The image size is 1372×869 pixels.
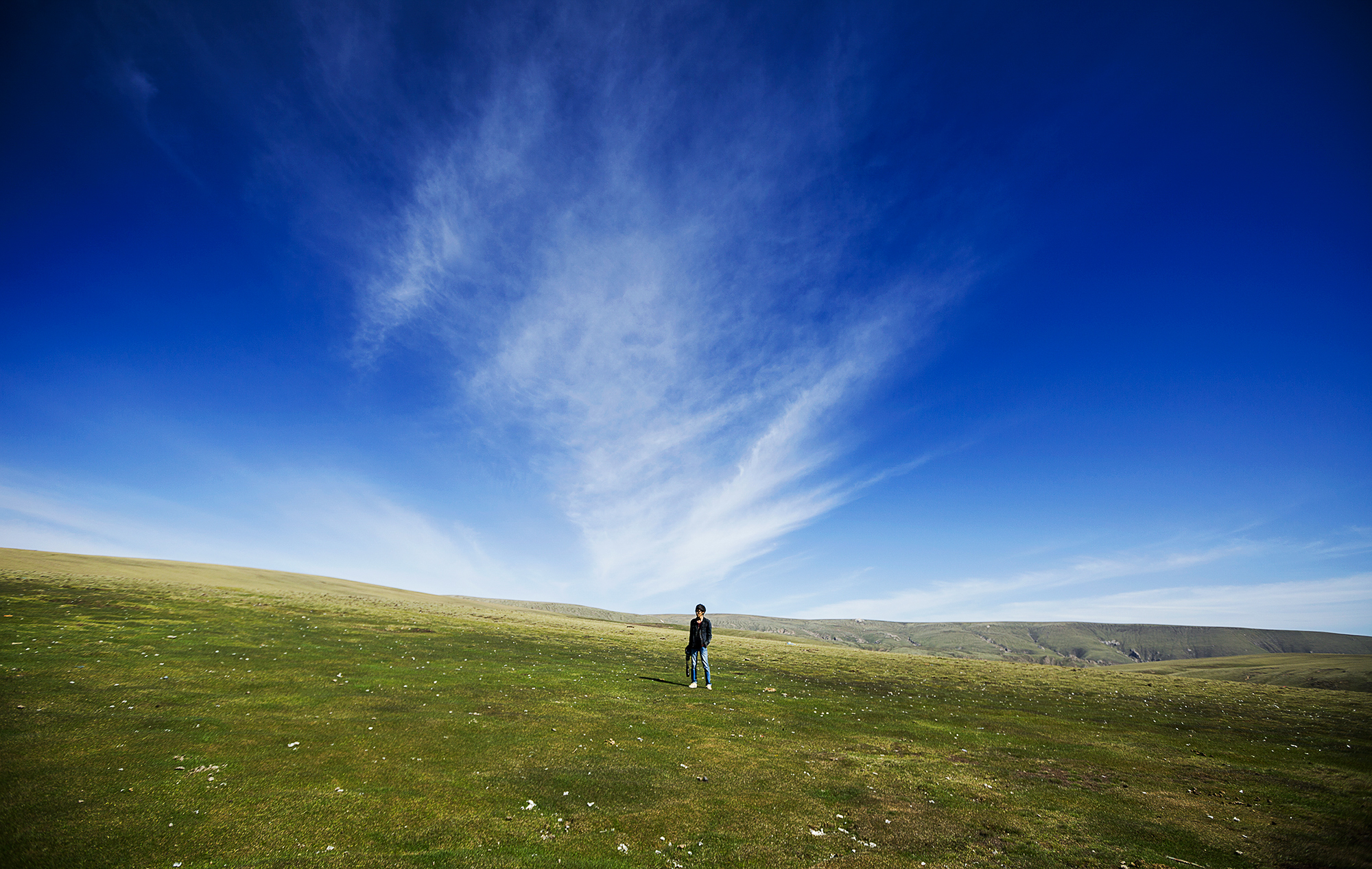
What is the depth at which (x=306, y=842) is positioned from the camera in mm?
8891

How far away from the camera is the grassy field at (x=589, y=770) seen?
373 inches

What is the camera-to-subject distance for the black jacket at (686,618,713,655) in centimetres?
2680

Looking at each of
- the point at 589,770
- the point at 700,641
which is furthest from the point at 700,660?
the point at 589,770

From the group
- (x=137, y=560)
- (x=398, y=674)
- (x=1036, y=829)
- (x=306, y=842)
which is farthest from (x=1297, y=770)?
(x=137, y=560)

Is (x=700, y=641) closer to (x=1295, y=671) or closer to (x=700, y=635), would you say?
(x=700, y=635)

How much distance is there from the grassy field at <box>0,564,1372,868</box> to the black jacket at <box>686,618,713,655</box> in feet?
8.25

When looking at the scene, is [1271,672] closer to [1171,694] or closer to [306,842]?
[1171,694]

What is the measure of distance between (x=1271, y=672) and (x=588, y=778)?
14279 cm

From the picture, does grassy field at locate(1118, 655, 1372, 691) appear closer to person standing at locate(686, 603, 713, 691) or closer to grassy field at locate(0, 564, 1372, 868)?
grassy field at locate(0, 564, 1372, 868)

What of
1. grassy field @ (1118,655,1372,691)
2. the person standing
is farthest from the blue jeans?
grassy field @ (1118,655,1372,691)

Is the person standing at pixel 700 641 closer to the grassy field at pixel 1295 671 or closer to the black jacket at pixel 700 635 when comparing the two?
the black jacket at pixel 700 635

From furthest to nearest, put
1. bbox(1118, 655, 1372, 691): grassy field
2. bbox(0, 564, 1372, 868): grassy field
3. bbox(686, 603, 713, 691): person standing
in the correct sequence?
1. bbox(1118, 655, 1372, 691): grassy field
2. bbox(686, 603, 713, 691): person standing
3. bbox(0, 564, 1372, 868): grassy field

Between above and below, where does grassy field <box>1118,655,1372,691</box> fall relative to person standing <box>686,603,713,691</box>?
below

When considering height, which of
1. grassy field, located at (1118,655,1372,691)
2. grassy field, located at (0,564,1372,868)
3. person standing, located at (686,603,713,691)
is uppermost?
person standing, located at (686,603,713,691)
